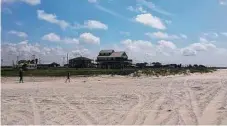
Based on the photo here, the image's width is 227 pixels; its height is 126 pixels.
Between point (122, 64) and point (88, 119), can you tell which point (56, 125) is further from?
point (122, 64)

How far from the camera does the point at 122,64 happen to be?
100 meters

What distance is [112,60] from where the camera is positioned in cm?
10094

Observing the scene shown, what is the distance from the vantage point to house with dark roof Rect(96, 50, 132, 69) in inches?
3935

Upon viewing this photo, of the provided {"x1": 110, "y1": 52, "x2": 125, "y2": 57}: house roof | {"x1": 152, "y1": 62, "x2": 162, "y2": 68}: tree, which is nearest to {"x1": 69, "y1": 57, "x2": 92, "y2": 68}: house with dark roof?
{"x1": 110, "y1": 52, "x2": 125, "y2": 57}: house roof

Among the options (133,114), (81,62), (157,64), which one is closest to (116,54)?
(81,62)

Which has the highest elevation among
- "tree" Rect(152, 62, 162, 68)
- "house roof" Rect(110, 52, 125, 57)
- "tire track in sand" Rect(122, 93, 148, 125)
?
"house roof" Rect(110, 52, 125, 57)

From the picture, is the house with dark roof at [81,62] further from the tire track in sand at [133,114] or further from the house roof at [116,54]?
the tire track in sand at [133,114]

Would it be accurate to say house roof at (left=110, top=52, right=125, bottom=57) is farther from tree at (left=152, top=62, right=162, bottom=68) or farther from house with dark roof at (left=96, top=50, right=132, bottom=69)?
tree at (left=152, top=62, right=162, bottom=68)

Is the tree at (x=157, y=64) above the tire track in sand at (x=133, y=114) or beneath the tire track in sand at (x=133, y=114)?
above

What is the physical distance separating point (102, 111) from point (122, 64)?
87.1 m

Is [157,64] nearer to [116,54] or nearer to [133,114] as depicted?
[116,54]

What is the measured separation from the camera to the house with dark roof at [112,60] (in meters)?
99.9

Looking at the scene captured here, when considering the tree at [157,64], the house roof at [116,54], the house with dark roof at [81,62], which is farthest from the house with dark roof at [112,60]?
the tree at [157,64]

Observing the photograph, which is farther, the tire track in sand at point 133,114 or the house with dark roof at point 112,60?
the house with dark roof at point 112,60
